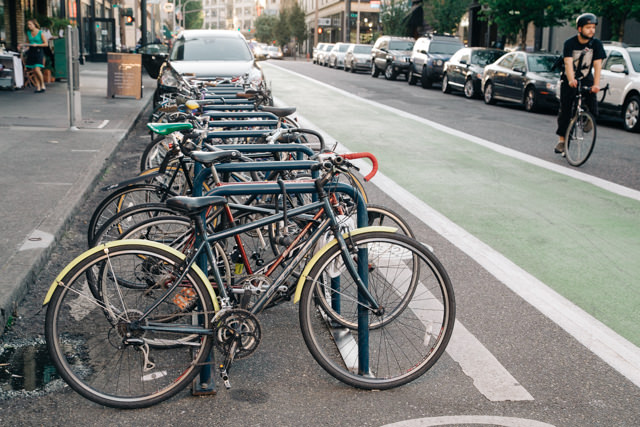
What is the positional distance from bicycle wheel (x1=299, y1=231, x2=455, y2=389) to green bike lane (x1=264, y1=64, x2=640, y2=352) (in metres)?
1.30

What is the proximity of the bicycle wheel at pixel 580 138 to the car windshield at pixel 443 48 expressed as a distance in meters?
19.1

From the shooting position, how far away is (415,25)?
59.4 m

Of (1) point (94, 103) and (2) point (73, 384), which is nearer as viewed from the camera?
(2) point (73, 384)

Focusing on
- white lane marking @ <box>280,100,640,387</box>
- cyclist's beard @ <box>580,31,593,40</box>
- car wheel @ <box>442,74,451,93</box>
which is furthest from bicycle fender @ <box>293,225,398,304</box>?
car wheel @ <box>442,74,451,93</box>

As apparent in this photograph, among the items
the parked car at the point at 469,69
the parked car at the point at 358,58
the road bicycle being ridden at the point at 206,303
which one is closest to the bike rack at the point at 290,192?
the road bicycle being ridden at the point at 206,303

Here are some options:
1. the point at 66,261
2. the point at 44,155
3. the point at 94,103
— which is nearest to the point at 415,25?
the point at 94,103

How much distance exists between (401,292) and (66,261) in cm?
277

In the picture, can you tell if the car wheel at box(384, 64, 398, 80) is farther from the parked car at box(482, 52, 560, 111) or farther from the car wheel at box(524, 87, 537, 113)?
the car wheel at box(524, 87, 537, 113)

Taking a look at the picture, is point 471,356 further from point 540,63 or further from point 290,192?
point 540,63

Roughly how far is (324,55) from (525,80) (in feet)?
111

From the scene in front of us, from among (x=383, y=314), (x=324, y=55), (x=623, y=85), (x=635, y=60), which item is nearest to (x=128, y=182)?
(x=383, y=314)

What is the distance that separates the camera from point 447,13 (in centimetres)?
4184

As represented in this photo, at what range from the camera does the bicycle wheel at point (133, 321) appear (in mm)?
3621

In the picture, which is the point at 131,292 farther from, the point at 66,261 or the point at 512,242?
the point at 512,242
